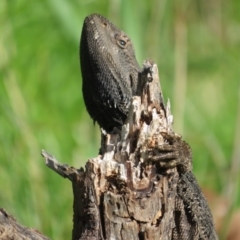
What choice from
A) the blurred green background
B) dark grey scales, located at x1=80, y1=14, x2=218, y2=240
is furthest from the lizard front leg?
the blurred green background

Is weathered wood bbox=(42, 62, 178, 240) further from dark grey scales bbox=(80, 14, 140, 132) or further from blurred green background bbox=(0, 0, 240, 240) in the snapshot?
blurred green background bbox=(0, 0, 240, 240)

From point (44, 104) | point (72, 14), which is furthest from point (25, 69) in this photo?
point (72, 14)

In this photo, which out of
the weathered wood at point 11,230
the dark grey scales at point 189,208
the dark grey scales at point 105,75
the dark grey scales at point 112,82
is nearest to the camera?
the weathered wood at point 11,230

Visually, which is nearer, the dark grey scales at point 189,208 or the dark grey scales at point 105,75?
the dark grey scales at point 189,208

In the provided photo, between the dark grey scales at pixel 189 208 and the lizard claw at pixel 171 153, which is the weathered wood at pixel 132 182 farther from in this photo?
the dark grey scales at pixel 189 208

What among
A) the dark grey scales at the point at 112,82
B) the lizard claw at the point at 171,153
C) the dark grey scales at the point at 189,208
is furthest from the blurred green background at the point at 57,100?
the lizard claw at the point at 171,153

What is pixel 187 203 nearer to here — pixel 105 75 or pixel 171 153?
pixel 171 153
